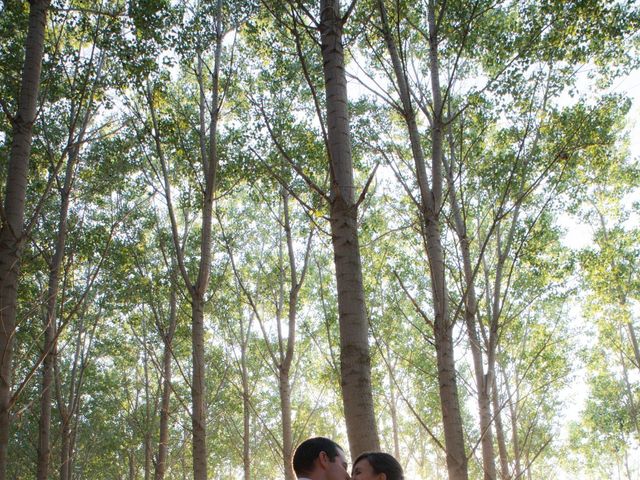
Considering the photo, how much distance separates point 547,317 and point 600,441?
7.14 metres

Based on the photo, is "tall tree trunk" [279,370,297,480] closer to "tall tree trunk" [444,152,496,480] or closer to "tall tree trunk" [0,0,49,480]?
"tall tree trunk" [444,152,496,480]

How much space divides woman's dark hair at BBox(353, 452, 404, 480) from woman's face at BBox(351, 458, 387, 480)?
0.04 feet

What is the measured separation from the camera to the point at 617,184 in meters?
14.3

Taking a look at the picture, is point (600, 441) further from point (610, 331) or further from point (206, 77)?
point (206, 77)

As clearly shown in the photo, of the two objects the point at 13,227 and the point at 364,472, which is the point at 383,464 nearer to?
the point at 364,472

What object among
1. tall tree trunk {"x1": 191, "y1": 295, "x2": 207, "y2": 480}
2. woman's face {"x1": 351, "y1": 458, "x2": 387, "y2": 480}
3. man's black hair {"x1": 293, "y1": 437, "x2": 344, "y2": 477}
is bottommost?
woman's face {"x1": 351, "y1": 458, "x2": 387, "y2": 480}

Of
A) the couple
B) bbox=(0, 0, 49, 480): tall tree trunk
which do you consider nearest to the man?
the couple

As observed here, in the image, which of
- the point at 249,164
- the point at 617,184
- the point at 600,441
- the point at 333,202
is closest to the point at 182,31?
the point at 249,164

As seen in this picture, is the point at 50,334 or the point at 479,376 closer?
the point at 50,334

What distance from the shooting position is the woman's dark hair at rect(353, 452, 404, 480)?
2.41 meters

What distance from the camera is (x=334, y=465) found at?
247 centimetres

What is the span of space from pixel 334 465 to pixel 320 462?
0.06m

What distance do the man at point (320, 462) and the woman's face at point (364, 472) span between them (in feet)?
0.15

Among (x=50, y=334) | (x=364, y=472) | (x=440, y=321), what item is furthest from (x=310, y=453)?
(x=50, y=334)
